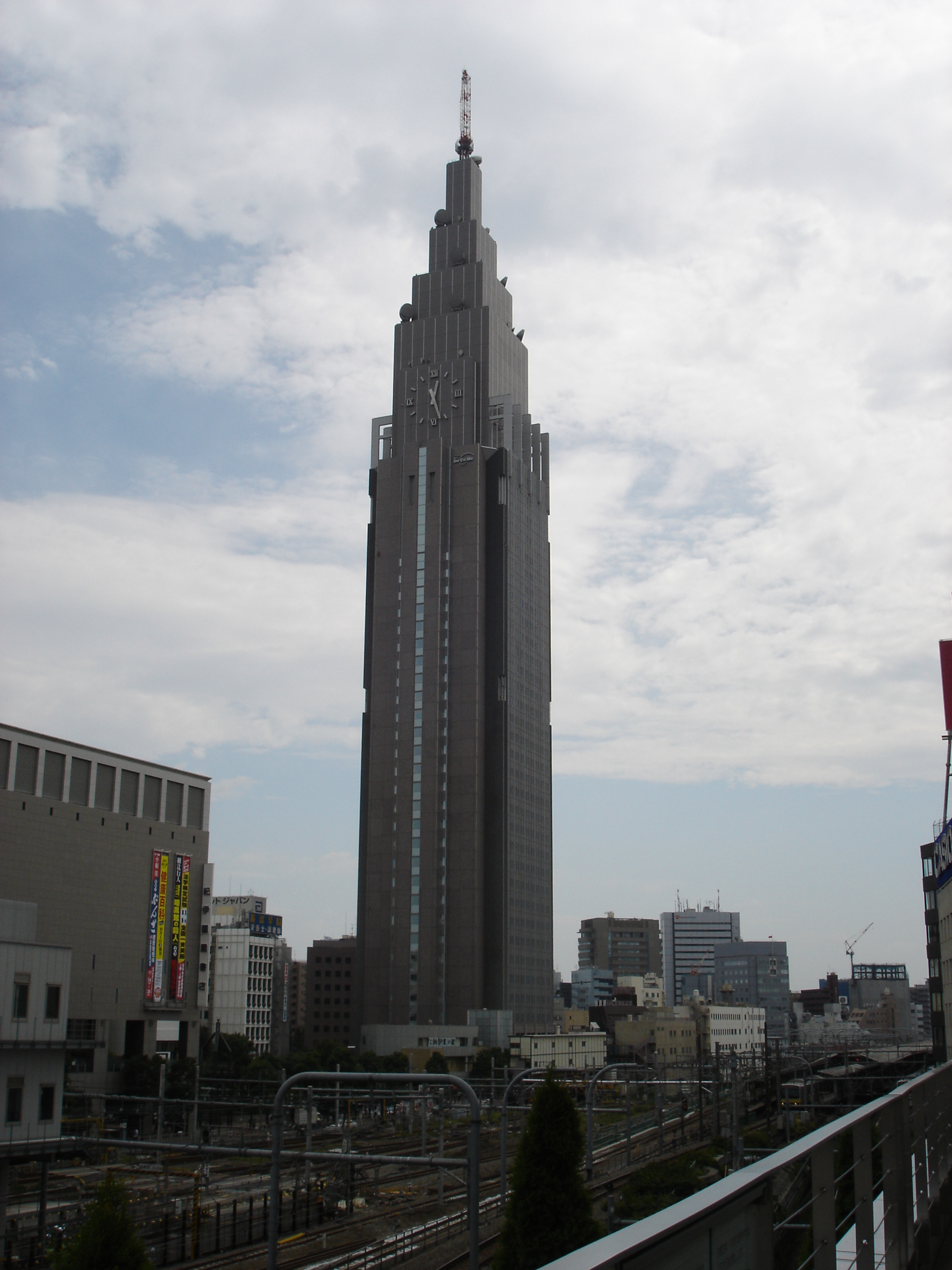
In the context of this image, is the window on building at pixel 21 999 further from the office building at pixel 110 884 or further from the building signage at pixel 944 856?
the office building at pixel 110 884

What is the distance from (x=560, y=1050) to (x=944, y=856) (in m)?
44.5

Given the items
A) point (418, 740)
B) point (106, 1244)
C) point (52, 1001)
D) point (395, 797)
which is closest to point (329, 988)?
point (395, 797)

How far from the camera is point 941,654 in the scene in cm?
5606

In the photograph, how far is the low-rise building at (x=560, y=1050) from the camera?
310ft

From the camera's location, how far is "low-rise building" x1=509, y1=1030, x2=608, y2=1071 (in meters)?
94.4

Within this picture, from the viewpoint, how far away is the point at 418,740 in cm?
11719

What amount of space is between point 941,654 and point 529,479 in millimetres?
78085

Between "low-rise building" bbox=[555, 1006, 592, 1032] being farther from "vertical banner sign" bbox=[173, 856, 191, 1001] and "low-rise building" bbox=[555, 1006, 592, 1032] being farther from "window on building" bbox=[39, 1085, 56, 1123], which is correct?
"window on building" bbox=[39, 1085, 56, 1123]

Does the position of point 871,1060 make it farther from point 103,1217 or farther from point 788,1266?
point 788,1266

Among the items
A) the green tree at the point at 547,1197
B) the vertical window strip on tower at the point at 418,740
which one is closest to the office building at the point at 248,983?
the vertical window strip on tower at the point at 418,740

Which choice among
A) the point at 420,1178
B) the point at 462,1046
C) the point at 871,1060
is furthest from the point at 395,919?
the point at 420,1178

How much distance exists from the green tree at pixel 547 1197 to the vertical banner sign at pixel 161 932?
2894 inches

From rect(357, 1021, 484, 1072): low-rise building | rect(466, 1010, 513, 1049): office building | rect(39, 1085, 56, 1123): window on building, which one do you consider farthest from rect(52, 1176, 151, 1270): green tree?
rect(466, 1010, 513, 1049): office building

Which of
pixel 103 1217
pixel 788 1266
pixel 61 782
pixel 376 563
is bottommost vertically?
pixel 103 1217
